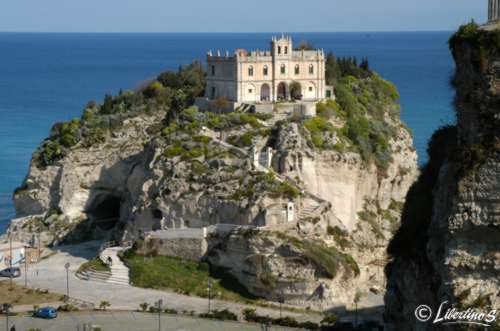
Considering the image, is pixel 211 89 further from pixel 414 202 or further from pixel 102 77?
pixel 102 77

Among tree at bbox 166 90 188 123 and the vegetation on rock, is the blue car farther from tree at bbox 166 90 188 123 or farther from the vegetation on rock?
tree at bbox 166 90 188 123

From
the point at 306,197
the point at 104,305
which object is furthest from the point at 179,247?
the point at 104,305

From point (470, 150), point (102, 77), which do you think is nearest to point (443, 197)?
point (470, 150)

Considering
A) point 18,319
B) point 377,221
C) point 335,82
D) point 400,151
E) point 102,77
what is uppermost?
point 102,77

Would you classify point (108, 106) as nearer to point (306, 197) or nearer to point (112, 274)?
point (112, 274)

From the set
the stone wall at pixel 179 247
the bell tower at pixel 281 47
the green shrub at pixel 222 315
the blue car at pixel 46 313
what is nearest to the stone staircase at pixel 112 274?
the stone wall at pixel 179 247

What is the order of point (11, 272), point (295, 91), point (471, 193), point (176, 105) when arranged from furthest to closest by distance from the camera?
1. point (176, 105)
2. point (295, 91)
3. point (11, 272)
4. point (471, 193)
